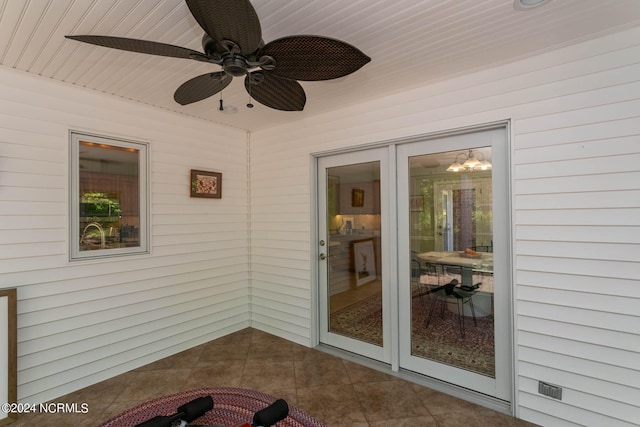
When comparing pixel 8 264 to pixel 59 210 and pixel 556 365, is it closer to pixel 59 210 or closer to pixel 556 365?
pixel 59 210

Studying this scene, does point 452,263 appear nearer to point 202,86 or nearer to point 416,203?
point 416,203

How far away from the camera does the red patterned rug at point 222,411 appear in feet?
5.41

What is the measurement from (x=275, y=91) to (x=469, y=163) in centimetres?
171

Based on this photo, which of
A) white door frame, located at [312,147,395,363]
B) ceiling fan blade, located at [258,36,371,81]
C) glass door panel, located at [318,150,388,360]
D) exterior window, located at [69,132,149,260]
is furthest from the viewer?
glass door panel, located at [318,150,388,360]

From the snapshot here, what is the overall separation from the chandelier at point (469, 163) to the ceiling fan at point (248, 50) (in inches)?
58.7

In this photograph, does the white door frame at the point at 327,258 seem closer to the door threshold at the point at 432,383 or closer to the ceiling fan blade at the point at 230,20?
the door threshold at the point at 432,383

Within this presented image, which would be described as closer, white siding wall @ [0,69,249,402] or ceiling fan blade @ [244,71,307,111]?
ceiling fan blade @ [244,71,307,111]

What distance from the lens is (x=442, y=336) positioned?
8.91ft

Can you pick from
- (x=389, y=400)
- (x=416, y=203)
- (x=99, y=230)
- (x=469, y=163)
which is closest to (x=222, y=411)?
(x=389, y=400)

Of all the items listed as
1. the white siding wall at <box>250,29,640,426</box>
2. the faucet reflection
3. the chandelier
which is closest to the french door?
the chandelier

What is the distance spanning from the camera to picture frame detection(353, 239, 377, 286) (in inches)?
123

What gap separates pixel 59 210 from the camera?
8.15 feet

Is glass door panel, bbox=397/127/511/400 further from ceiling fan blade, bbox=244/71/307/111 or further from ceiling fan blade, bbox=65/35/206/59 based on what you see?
ceiling fan blade, bbox=65/35/206/59

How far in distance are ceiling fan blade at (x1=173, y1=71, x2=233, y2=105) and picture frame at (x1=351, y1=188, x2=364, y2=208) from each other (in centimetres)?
176
